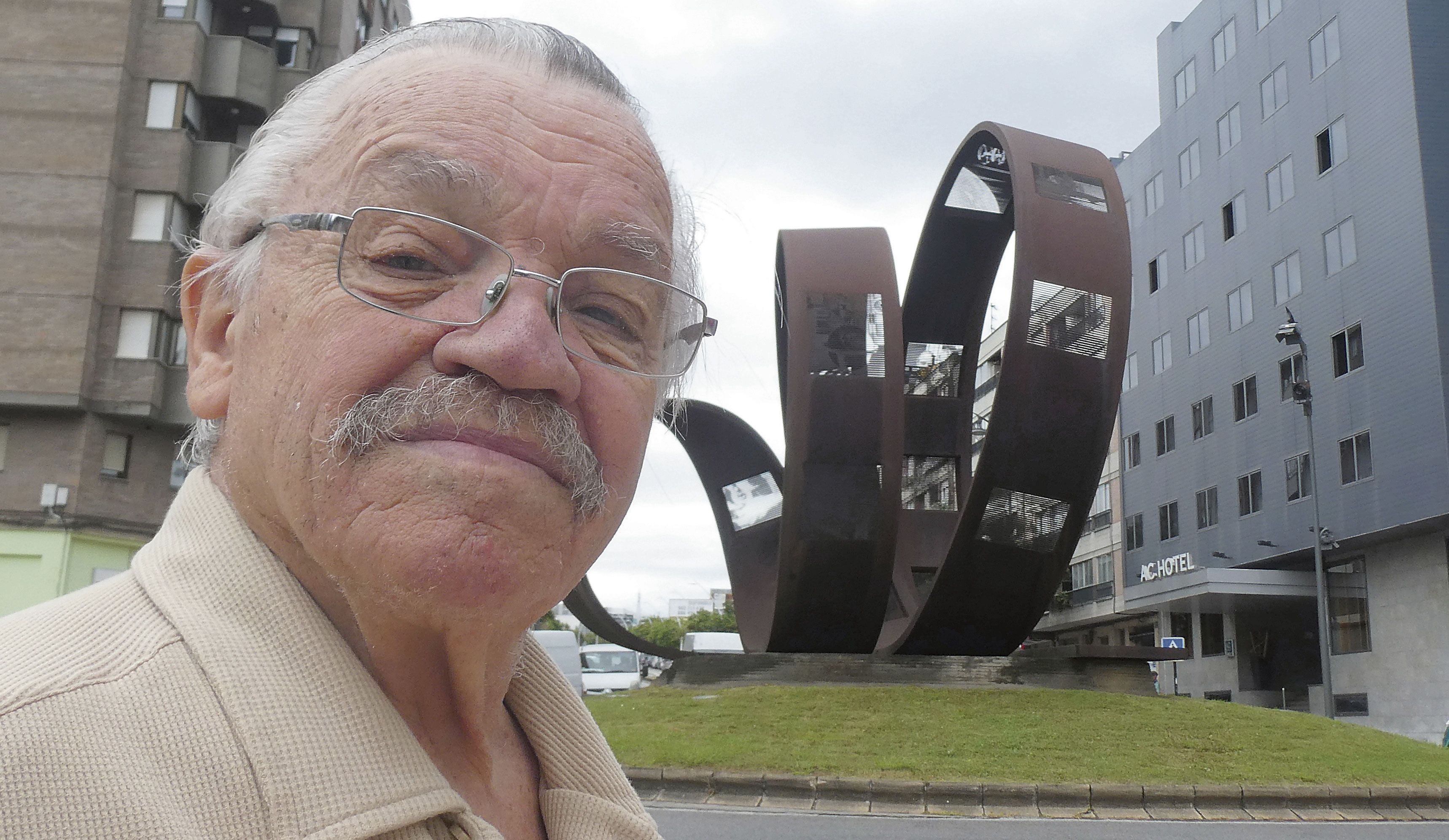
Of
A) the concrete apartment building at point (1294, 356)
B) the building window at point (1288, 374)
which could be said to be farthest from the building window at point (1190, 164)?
the building window at point (1288, 374)

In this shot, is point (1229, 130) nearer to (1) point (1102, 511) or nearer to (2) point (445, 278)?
(1) point (1102, 511)

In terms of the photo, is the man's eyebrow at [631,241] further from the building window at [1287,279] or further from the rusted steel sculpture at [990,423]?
the building window at [1287,279]

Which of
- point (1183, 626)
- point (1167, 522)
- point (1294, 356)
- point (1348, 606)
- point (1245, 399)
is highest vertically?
point (1294, 356)

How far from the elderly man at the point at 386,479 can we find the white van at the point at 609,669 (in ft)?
98.5

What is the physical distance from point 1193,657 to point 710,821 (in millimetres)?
→ 37771

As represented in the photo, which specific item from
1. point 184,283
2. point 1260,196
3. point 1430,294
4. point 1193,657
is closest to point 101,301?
point 184,283

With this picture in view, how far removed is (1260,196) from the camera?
3750 centimetres

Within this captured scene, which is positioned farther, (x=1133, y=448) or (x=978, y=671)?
(x=1133, y=448)

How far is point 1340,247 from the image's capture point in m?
32.5

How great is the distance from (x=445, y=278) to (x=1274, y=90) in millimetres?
41309

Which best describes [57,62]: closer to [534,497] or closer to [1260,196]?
[534,497]

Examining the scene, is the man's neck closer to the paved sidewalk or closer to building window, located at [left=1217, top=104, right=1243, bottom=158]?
the paved sidewalk

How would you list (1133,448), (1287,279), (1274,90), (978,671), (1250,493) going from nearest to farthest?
(978,671) → (1287,279) → (1274,90) → (1250,493) → (1133,448)

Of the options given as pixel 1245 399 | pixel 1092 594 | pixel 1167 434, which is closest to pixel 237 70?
pixel 1245 399
